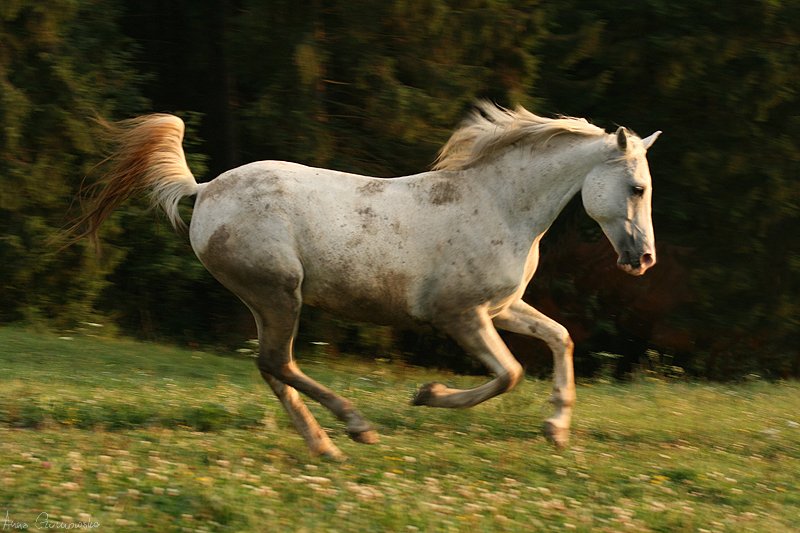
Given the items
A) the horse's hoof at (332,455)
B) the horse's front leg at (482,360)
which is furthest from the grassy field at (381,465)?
the horse's front leg at (482,360)

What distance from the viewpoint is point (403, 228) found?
21.9 feet

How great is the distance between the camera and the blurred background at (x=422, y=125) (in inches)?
548

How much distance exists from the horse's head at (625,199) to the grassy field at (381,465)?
133 cm

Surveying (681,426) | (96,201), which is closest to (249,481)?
(96,201)

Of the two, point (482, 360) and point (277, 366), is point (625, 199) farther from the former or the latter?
point (277, 366)

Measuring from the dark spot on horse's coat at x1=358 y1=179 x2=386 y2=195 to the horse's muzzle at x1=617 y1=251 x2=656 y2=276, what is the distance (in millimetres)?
1551

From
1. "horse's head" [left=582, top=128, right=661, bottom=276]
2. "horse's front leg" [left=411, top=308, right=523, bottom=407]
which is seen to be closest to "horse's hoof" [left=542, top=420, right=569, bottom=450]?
"horse's front leg" [left=411, top=308, right=523, bottom=407]

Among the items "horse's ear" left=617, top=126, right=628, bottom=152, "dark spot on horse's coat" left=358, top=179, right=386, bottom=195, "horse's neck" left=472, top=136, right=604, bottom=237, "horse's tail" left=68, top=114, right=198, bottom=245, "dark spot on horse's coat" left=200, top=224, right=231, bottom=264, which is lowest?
"dark spot on horse's coat" left=200, top=224, right=231, bottom=264

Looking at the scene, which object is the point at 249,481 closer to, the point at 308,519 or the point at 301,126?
the point at 308,519

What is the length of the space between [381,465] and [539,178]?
6.81 feet

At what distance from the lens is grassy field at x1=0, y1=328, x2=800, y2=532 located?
514 centimetres

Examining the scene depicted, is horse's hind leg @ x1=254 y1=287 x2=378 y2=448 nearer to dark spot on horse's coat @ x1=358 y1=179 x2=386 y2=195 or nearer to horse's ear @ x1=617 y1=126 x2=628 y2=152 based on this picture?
dark spot on horse's coat @ x1=358 y1=179 x2=386 y2=195

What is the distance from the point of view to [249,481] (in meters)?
5.57

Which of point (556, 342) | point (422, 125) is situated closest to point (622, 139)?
point (556, 342)
